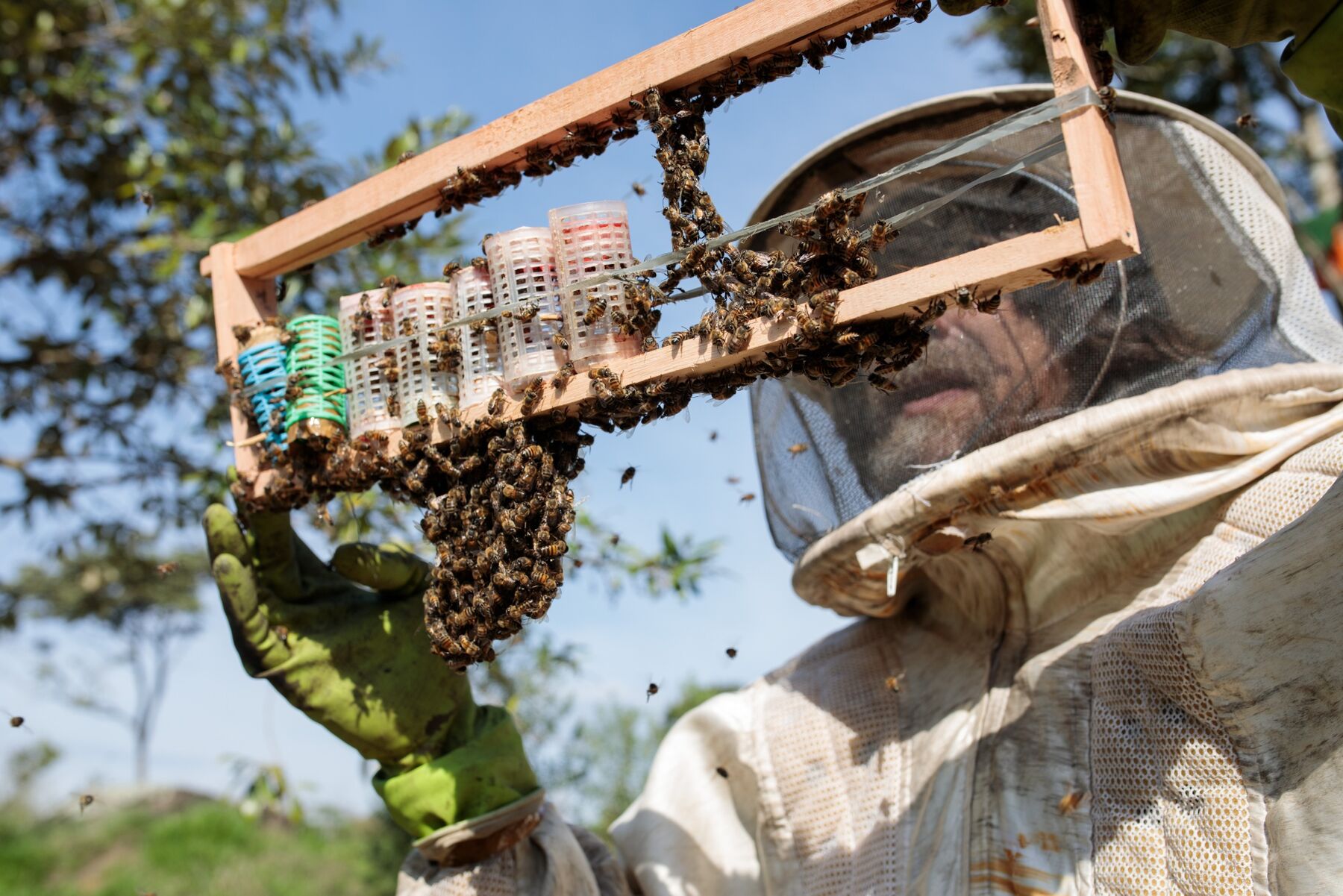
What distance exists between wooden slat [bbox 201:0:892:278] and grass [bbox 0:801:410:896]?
1129cm

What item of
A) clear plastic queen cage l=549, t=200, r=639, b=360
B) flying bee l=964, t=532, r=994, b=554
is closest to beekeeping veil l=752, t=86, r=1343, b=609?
flying bee l=964, t=532, r=994, b=554

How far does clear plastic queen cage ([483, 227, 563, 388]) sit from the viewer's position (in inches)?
76.7

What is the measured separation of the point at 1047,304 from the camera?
2.43 m

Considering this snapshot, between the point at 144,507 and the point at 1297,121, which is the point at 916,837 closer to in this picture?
the point at 144,507

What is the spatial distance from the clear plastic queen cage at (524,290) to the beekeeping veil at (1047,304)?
766 millimetres

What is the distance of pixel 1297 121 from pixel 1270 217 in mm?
11547

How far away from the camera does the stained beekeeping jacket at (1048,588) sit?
173cm

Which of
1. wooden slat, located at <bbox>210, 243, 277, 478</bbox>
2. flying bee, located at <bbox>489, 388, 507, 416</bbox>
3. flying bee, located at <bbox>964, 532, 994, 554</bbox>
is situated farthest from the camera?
wooden slat, located at <bbox>210, 243, 277, 478</bbox>

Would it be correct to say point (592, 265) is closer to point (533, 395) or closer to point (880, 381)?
point (533, 395)

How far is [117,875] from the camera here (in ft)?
44.2

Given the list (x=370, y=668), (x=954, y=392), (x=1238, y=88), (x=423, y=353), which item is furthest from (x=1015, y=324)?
(x=1238, y=88)

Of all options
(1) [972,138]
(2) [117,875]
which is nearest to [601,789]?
(1) [972,138]

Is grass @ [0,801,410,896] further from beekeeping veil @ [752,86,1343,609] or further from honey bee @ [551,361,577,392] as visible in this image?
honey bee @ [551,361,577,392]

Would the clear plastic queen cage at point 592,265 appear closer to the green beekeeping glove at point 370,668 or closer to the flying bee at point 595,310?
the flying bee at point 595,310
